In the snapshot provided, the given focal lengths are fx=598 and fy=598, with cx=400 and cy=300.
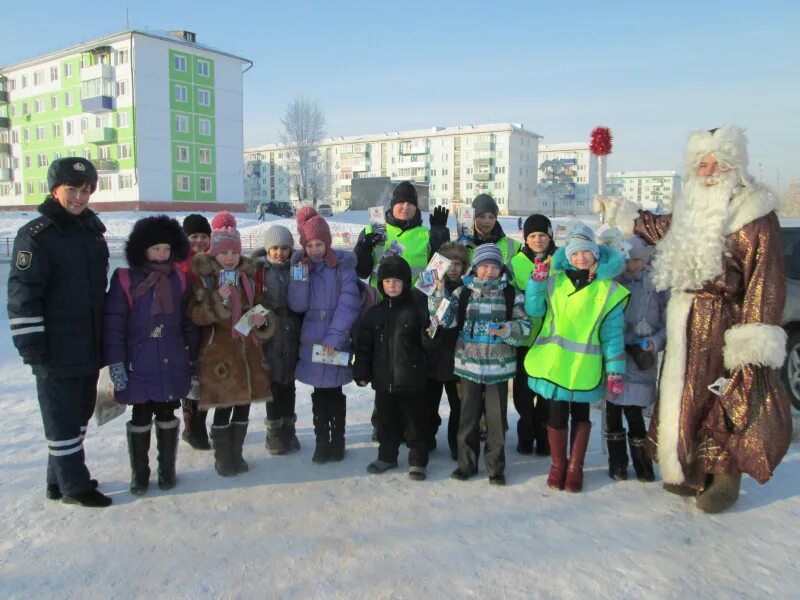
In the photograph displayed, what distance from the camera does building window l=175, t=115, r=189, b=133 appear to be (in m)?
42.7

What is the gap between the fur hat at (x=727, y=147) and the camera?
3438 millimetres

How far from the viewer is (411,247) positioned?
15.1 ft

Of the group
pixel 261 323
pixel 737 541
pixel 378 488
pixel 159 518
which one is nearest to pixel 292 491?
pixel 378 488

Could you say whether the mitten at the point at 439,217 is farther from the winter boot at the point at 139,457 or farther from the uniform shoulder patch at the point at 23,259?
the uniform shoulder patch at the point at 23,259

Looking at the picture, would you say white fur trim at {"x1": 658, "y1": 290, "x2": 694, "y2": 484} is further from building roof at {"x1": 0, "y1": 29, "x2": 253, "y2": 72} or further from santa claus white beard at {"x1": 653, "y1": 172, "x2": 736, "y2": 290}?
building roof at {"x1": 0, "y1": 29, "x2": 253, "y2": 72}

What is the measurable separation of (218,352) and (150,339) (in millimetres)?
430

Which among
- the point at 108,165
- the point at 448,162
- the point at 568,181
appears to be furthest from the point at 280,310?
the point at 568,181

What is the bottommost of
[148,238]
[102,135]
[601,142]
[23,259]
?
[23,259]

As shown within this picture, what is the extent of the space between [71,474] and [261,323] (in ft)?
4.61

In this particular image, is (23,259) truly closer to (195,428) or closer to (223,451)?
(223,451)

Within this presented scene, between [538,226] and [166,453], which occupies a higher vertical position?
[538,226]

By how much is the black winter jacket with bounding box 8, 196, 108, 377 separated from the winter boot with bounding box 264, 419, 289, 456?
52.3 inches

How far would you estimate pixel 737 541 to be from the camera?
3.11 metres

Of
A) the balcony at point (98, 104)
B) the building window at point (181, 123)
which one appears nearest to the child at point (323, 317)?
the building window at point (181, 123)
